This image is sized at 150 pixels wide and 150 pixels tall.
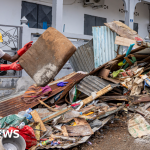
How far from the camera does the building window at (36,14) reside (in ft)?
27.5

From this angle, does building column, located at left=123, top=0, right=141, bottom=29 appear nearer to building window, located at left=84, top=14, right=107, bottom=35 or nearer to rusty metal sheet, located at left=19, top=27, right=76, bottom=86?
building window, located at left=84, top=14, right=107, bottom=35

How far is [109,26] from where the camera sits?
269 inches

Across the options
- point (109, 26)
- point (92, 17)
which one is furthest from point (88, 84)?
point (92, 17)

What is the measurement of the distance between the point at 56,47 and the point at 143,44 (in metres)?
3.34

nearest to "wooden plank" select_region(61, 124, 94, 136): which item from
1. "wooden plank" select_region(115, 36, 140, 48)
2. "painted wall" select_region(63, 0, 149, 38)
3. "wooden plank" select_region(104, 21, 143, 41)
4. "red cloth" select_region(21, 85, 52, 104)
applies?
"red cloth" select_region(21, 85, 52, 104)

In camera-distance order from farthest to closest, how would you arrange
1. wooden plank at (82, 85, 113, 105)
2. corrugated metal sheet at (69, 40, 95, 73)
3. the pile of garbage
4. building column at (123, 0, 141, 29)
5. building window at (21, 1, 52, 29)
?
building column at (123, 0, 141, 29), building window at (21, 1, 52, 29), corrugated metal sheet at (69, 40, 95, 73), wooden plank at (82, 85, 113, 105), the pile of garbage

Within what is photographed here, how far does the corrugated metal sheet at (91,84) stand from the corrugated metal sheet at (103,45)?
184cm

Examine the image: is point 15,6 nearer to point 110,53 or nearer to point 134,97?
point 110,53

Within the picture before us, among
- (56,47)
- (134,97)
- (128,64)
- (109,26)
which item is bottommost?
(134,97)

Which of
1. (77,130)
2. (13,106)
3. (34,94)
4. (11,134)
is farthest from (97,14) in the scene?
(11,134)

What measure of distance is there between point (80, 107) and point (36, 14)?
6.19m

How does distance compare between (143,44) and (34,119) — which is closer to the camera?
(34,119)

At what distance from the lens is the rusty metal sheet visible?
282 cm

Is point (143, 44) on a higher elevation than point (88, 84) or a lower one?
higher
